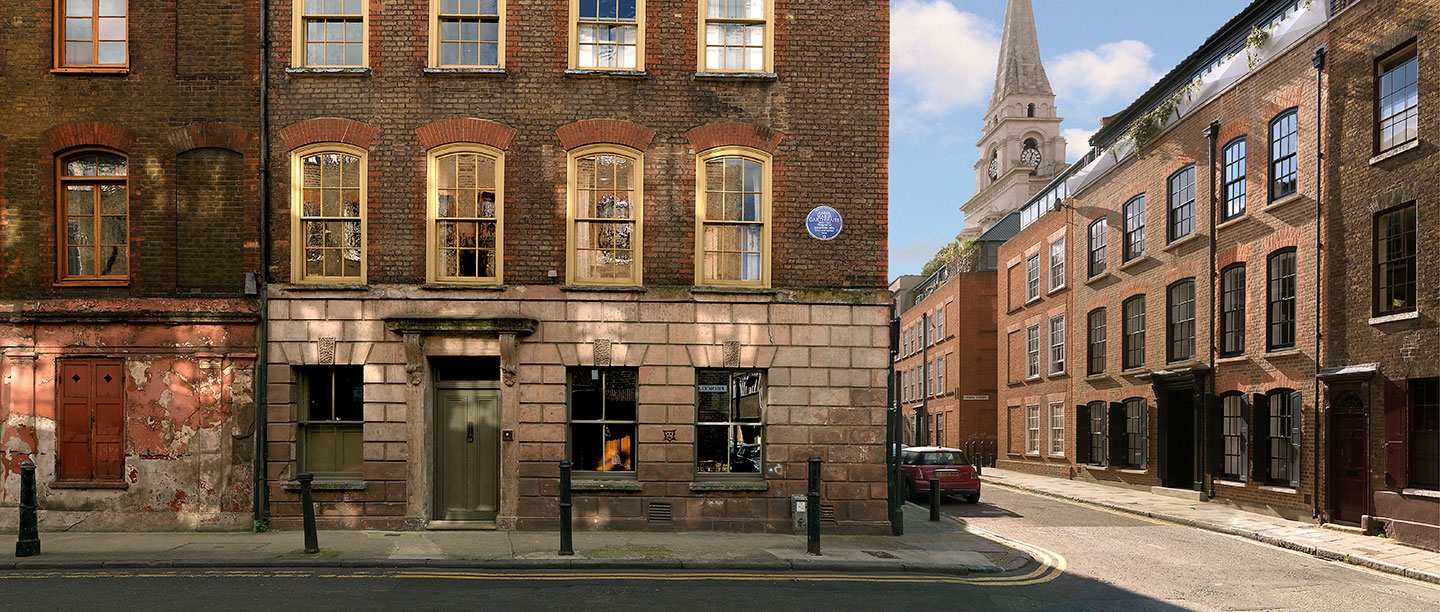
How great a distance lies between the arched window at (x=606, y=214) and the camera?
1617cm

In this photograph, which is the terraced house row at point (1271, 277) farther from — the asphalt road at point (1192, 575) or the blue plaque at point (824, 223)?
the blue plaque at point (824, 223)

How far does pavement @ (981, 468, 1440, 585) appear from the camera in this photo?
14.8m

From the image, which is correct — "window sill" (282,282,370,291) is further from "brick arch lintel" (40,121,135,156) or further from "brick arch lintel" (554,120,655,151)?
"brick arch lintel" (554,120,655,151)

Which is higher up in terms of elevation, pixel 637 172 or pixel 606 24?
pixel 606 24

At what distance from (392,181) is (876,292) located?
739 centimetres

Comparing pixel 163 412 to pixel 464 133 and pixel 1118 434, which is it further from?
pixel 1118 434

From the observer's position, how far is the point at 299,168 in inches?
635

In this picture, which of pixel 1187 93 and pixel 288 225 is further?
pixel 1187 93

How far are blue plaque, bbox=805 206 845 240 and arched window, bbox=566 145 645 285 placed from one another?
2559 millimetres

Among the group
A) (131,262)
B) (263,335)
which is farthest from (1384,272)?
(131,262)

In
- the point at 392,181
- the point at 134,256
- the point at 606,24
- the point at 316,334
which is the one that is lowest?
the point at 316,334

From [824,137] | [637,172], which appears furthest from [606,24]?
[824,137]

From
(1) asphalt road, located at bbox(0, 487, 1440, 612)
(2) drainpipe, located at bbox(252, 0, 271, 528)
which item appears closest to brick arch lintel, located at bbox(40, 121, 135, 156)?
(2) drainpipe, located at bbox(252, 0, 271, 528)

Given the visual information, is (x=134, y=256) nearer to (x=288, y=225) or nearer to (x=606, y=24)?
(x=288, y=225)
